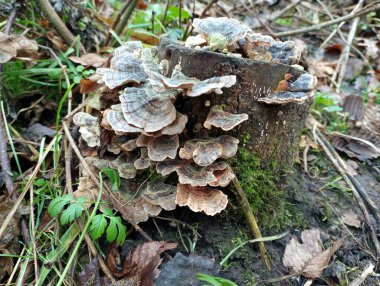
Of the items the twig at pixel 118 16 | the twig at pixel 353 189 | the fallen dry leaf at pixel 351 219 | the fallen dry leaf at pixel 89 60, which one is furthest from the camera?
the twig at pixel 118 16

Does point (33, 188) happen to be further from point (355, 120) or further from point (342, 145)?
point (355, 120)

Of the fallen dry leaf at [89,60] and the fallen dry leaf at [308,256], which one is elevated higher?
the fallen dry leaf at [89,60]

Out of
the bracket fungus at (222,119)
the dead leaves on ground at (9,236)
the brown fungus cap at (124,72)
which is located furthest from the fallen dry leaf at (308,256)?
the dead leaves on ground at (9,236)

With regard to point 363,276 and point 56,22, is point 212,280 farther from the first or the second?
point 56,22

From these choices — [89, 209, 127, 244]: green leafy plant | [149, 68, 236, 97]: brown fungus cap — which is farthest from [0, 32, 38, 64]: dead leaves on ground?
[89, 209, 127, 244]: green leafy plant

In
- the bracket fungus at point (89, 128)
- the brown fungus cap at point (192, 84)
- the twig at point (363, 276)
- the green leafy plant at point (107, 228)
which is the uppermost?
the brown fungus cap at point (192, 84)

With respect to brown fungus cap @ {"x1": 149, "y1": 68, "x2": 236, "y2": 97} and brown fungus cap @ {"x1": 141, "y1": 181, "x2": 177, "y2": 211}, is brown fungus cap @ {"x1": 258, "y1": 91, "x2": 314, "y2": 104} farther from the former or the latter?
brown fungus cap @ {"x1": 141, "y1": 181, "x2": 177, "y2": 211}

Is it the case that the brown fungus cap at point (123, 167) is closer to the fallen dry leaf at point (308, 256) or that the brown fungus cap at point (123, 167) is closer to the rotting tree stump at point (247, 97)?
the rotting tree stump at point (247, 97)
